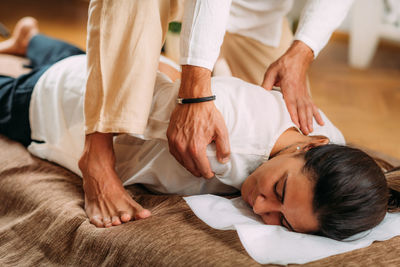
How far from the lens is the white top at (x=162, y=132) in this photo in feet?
3.46

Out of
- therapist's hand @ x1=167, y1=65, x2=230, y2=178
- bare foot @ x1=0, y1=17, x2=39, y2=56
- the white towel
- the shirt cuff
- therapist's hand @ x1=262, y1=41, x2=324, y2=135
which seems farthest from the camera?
bare foot @ x1=0, y1=17, x2=39, y2=56

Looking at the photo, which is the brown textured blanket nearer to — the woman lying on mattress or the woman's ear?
the woman lying on mattress

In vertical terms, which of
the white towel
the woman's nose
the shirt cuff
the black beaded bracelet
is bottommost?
the white towel

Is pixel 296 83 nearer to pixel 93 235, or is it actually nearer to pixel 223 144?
pixel 223 144

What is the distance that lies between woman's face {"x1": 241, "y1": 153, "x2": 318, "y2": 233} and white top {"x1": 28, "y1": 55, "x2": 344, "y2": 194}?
0.07 m

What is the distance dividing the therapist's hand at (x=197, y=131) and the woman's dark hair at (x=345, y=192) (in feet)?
0.66

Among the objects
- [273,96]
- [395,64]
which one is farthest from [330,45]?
[273,96]

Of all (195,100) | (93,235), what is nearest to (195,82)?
(195,100)

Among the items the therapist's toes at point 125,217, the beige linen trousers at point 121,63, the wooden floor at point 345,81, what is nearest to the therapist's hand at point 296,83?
the beige linen trousers at point 121,63

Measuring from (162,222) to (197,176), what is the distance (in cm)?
15

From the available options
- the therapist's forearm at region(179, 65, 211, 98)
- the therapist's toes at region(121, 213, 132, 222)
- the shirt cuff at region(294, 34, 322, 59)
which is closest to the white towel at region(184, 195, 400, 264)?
the therapist's toes at region(121, 213, 132, 222)

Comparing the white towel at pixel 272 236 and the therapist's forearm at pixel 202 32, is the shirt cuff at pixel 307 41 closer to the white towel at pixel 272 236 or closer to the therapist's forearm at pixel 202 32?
the therapist's forearm at pixel 202 32

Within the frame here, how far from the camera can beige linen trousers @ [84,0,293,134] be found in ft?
3.44

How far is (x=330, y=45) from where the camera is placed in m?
3.94
